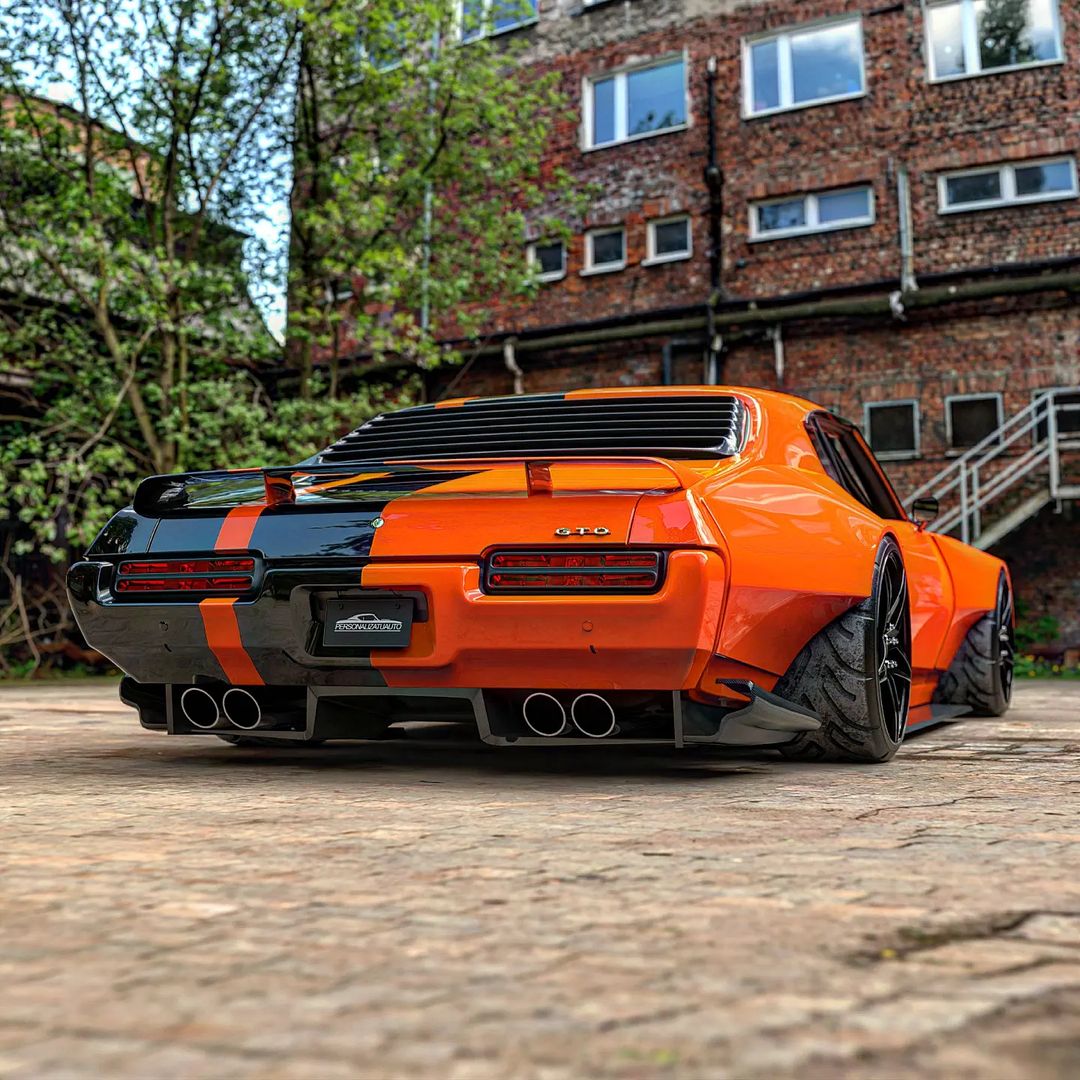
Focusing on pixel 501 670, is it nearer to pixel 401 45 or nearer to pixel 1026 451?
pixel 401 45

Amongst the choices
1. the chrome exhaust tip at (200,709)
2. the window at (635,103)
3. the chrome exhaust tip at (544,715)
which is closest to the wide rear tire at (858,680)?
the chrome exhaust tip at (544,715)

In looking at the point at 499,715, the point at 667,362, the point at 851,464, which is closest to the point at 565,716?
the point at 499,715

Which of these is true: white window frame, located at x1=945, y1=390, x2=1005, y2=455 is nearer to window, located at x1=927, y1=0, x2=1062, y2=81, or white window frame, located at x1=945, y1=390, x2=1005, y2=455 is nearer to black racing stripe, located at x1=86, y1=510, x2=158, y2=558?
window, located at x1=927, y1=0, x2=1062, y2=81

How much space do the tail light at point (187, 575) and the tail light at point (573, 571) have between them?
2.81 ft

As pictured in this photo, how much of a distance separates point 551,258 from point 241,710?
17.6 metres

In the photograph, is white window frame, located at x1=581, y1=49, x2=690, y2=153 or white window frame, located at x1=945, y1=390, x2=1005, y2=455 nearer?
white window frame, located at x1=945, y1=390, x2=1005, y2=455

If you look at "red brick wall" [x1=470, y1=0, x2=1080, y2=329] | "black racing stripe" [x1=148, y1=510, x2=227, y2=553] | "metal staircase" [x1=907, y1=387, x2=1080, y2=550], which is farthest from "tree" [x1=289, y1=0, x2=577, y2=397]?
"black racing stripe" [x1=148, y1=510, x2=227, y2=553]

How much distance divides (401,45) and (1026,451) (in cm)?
931

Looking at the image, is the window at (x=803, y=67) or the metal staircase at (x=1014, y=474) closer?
the metal staircase at (x=1014, y=474)

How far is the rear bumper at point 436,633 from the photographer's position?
151 inches

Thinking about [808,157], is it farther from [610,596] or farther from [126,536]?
[610,596]

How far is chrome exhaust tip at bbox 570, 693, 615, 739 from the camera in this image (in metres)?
4.06

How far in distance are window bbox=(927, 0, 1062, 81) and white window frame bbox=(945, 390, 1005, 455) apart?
178 inches

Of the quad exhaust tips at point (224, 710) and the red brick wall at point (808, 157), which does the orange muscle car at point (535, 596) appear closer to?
the quad exhaust tips at point (224, 710)
